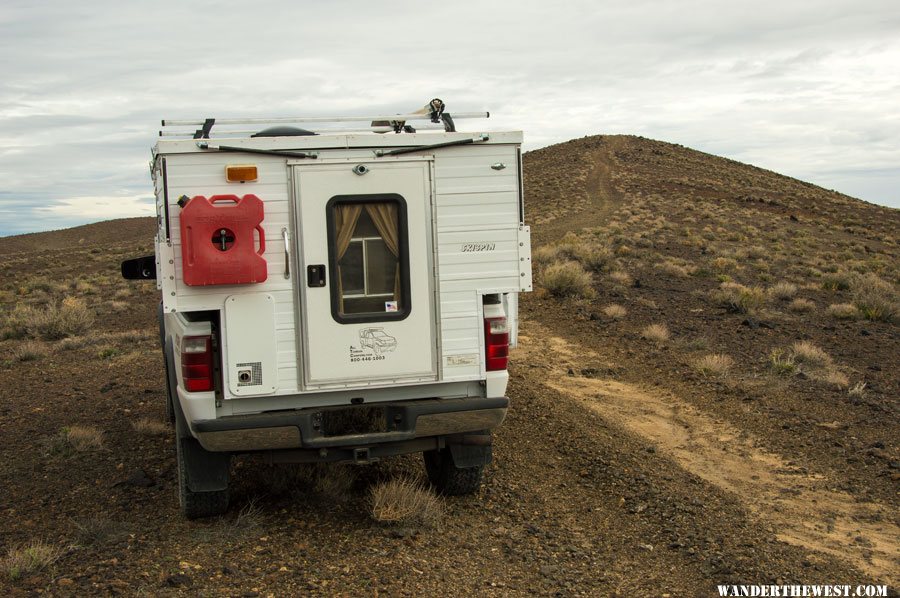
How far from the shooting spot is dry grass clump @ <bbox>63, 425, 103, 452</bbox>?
24.5 ft

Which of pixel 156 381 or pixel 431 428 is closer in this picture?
pixel 431 428

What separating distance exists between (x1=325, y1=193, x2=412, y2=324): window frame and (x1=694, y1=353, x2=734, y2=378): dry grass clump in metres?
6.03

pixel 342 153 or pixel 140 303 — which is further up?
pixel 342 153

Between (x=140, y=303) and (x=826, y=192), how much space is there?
53.9 meters

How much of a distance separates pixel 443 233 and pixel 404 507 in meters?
1.78

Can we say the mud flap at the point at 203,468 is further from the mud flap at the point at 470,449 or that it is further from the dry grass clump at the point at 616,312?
the dry grass clump at the point at 616,312

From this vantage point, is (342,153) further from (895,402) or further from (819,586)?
(895,402)

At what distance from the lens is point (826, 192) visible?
6138 centimetres

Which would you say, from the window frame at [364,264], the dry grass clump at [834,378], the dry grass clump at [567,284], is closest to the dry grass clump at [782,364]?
the dry grass clump at [834,378]

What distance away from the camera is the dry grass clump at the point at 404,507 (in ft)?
18.2

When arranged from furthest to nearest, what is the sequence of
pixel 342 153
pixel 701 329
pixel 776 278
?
pixel 776 278 → pixel 701 329 → pixel 342 153

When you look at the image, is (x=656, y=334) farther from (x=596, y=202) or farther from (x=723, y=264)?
(x=596, y=202)

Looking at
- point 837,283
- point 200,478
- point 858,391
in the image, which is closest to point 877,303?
point 837,283

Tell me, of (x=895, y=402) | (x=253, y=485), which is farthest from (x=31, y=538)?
(x=895, y=402)
